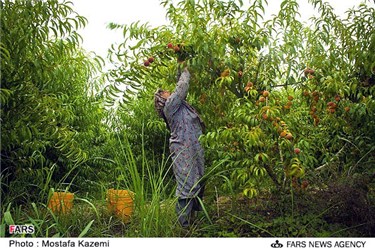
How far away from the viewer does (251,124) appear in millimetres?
4219

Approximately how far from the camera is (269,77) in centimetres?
473

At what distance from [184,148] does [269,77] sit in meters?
0.96

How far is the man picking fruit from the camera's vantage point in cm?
454

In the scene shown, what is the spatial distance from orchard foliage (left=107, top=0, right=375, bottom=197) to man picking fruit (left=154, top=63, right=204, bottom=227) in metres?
0.15

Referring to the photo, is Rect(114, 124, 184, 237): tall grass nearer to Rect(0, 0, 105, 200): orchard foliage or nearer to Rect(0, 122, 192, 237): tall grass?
Rect(0, 122, 192, 237): tall grass

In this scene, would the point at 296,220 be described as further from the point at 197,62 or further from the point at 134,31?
the point at 134,31

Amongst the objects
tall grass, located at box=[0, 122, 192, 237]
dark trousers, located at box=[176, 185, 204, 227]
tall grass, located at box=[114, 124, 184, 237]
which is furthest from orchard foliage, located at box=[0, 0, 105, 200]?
dark trousers, located at box=[176, 185, 204, 227]

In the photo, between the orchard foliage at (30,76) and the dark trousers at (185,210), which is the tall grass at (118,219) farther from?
the orchard foliage at (30,76)

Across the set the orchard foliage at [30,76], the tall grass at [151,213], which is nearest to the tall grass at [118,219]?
the tall grass at [151,213]

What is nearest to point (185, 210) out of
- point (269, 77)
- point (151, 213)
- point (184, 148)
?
point (151, 213)

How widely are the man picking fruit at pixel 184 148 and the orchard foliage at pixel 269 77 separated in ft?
0.50

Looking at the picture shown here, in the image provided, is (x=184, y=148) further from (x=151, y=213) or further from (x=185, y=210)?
(x=151, y=213)

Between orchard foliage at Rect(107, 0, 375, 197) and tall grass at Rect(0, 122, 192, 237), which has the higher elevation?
orchard foliage at Rect(107, 0, 375, 197)

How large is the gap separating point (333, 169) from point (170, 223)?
158 centimetres
